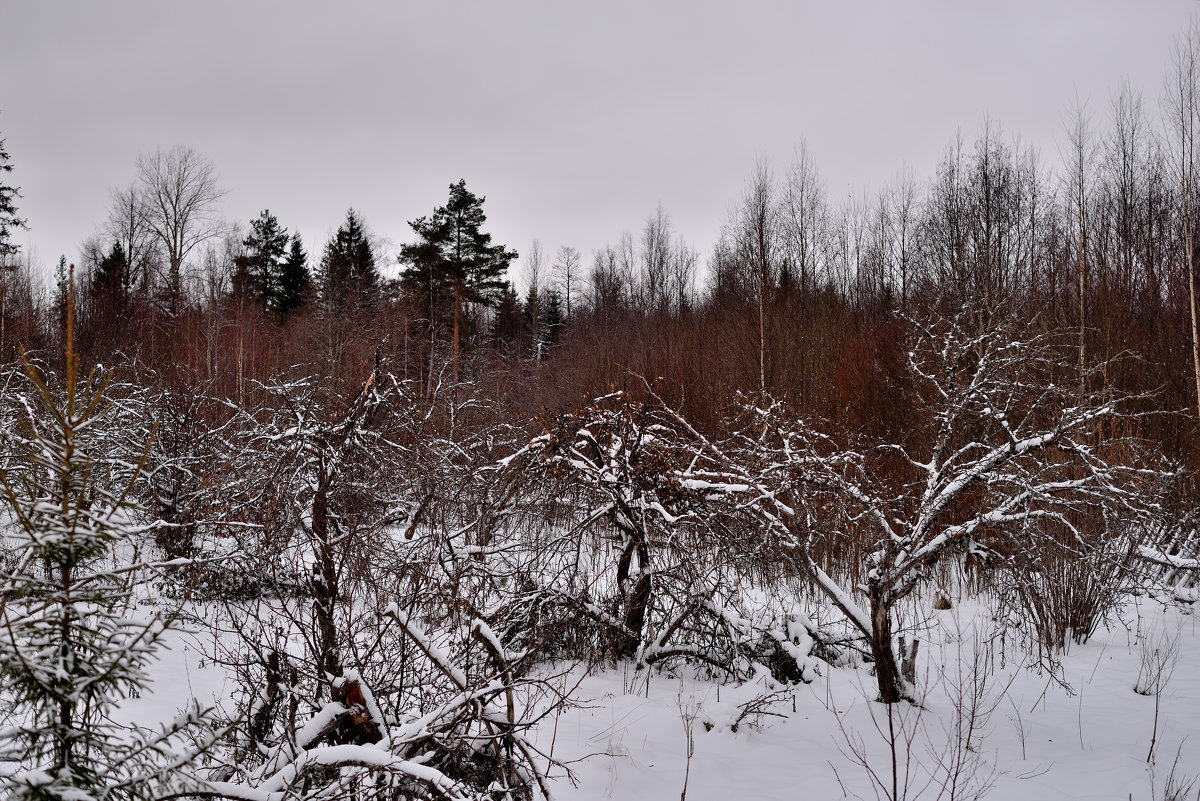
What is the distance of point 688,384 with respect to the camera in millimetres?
17297

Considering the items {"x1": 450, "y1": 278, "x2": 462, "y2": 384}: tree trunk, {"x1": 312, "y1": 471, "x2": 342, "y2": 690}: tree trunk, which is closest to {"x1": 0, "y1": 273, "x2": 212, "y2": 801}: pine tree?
{"x1": 312, "y1": 471, "x2": 342, "y2": 690}: tree trunk

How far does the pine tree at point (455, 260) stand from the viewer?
27625mm

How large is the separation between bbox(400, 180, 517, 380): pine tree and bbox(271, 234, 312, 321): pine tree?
9.34m

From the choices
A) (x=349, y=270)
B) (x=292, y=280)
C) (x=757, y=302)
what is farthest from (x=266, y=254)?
(x=757, y=302)

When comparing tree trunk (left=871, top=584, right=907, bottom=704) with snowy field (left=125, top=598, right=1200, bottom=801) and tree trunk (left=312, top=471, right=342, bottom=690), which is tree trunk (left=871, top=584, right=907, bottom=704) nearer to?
snowy field (left=125, top=598, right=1200, bottom=801)

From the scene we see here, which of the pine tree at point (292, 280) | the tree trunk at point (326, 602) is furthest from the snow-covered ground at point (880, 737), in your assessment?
the pine tree at point (292, 280)

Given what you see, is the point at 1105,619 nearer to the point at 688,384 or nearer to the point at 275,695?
the point at 275,695

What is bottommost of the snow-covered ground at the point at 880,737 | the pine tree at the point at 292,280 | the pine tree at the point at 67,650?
the snow-covered ground at the point at 880,737

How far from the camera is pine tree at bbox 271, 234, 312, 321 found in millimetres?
34781

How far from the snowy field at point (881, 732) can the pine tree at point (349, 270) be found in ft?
61.1

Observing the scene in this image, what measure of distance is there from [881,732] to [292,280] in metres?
36.4

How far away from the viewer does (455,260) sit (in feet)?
92.4

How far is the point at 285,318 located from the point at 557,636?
32126mm

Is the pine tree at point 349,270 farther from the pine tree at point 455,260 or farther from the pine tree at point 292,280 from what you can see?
the pine tree at point 292,280
